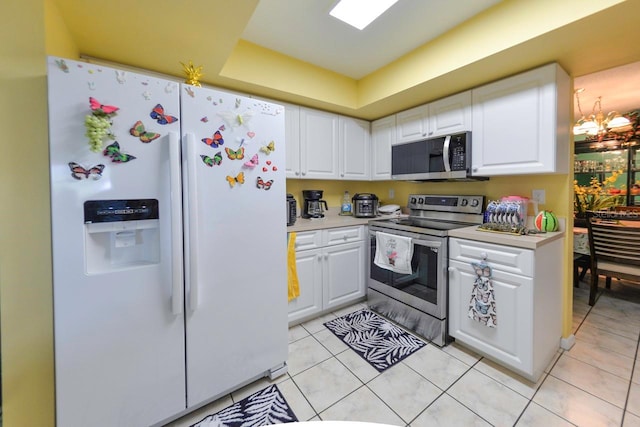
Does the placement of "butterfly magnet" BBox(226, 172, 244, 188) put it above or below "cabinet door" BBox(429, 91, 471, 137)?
below

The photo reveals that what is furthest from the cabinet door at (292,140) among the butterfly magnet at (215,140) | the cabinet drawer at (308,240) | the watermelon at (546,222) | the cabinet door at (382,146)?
the watermelon at (546,222)

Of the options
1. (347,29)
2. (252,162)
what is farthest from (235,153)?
(347,29)

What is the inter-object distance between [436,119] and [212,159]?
1989 mm

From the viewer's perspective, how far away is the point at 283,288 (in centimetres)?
161

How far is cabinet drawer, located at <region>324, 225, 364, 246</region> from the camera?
7.67ft

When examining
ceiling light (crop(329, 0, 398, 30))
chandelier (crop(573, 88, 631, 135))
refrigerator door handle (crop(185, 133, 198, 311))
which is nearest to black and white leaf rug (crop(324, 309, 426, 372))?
refrigerator door handle (crop(185, 133, 198, 311))

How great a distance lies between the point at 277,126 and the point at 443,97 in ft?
5.39

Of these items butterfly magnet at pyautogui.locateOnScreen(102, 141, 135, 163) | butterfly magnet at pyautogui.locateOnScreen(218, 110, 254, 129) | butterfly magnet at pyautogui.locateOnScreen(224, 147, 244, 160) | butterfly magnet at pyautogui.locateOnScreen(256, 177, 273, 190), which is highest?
butterfly magnet at pyautogui.locateOnScreen(218, 110, 254, 129)

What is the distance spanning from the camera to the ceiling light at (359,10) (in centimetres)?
155

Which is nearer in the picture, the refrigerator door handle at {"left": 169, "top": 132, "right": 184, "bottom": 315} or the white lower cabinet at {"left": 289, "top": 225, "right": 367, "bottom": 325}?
the refrigerator door handle at {"left": 169, "top": 132, "right": 184, "bottom": 315}

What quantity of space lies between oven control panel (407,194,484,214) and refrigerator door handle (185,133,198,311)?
2223 millimetres

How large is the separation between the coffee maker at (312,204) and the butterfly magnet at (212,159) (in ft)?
4.67

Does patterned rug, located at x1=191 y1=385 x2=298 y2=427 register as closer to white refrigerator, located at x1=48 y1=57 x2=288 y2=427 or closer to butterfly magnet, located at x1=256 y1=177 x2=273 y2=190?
white refrigerator, located at x1=48 y1=57 x2=288 y2=427

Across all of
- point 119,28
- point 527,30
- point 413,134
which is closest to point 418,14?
point 527,30
